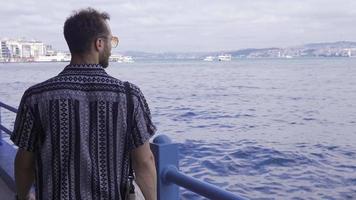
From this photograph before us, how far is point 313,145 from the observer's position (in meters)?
18.2

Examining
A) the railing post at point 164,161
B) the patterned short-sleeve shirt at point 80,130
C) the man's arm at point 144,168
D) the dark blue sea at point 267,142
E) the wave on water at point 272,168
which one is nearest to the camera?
the patterned short-sleeve shirt at point 80,130

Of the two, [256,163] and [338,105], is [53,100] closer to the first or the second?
[256,163]

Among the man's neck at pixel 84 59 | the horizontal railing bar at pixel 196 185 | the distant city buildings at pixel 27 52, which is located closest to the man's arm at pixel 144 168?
the horizontal railing bar at pixel 196 185

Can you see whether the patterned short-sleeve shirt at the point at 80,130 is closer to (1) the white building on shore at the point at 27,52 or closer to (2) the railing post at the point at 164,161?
(2) the railing post at the point at 164,161

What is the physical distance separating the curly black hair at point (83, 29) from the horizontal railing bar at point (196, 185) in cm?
76

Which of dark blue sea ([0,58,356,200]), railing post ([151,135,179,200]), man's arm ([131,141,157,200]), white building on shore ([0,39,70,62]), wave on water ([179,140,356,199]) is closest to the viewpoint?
A: man's arm ([131,141,157,200])

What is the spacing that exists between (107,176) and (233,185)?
1031 centimetres

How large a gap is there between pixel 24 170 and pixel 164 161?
29.9 inches

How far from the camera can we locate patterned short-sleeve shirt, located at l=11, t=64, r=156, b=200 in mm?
1907

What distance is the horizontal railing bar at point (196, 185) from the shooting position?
6.48 ft

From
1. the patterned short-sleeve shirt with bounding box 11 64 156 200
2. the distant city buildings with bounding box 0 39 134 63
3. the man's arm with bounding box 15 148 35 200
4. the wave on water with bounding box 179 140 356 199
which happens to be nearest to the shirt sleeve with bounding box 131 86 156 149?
the patterned short-sleeve shirt with bounding box 11 64 156 200

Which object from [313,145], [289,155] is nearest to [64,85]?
[289,155]

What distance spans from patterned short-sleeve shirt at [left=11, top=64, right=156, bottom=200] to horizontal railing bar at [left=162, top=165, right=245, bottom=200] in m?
0.35

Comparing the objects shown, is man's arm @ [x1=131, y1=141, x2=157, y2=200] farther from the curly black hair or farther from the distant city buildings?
the distant city buildings
